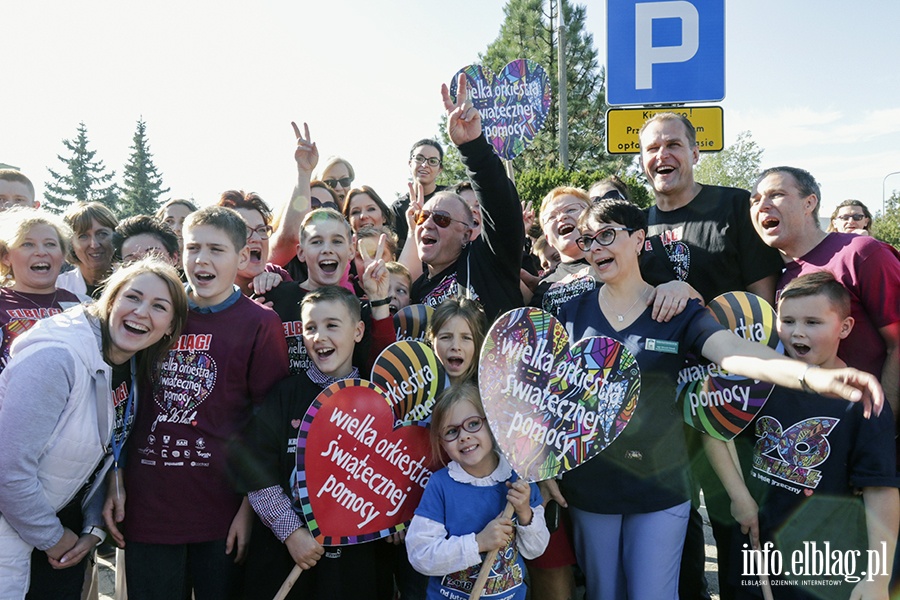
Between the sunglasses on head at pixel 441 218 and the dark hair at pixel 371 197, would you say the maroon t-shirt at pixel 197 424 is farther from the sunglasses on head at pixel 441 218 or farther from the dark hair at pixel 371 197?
the dark hair at pixel 371 197

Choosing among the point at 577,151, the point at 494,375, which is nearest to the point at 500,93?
the point at 494,375

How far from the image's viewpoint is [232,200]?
4.01m

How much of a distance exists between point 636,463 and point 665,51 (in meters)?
3.90

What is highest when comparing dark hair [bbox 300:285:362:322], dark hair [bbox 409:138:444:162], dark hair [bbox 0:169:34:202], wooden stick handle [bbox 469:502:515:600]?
dark hair [bbox 409:138:444:162]

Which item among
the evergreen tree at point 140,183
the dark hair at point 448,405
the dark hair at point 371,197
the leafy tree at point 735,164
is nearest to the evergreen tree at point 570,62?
the leafy tree at point 735,164

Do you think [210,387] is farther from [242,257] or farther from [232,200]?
[232,200]

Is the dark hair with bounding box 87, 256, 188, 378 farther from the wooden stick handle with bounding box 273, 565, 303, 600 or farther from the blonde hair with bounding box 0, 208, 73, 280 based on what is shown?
the wooden stick handle with bounding box 273, 565, 303, 600

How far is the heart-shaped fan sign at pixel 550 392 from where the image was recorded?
2586mm

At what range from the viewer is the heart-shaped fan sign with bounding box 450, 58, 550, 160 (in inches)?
210

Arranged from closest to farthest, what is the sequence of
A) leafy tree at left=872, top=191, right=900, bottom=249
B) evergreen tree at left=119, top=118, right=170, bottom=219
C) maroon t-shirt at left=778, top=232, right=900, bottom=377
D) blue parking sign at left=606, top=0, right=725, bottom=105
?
maroon t-shirt at left=778, top=232, right=900, bottom=377
blue parking sign at left=606, top=0, right=725, bottom=105
leafy tree at left=872, top=191, right=900, bottom=249
evergreen tree at left=119, top=118, right=170, bottom=219

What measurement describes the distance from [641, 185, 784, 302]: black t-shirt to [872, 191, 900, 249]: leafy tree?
2824 cm

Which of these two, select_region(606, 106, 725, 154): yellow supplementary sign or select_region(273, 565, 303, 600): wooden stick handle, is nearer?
select_region(273, 565, 303, 600): wooden stick handle

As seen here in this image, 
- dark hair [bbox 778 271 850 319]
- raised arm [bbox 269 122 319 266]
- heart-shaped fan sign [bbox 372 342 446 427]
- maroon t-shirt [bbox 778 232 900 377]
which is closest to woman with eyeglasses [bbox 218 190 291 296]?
raised arm [bbox 269 122 319 266]

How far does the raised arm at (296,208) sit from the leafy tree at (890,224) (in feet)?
95.6
